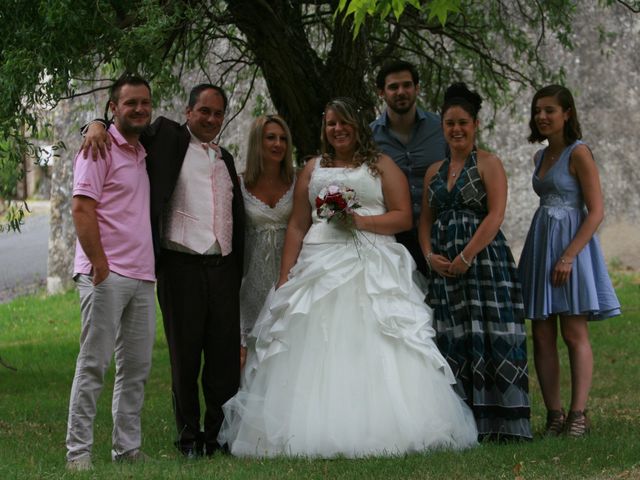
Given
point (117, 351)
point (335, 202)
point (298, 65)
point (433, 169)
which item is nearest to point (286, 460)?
point (117, 351)

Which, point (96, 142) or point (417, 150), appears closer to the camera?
point (96, 142)

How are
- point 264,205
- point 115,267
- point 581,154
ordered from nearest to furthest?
point 115,267 < point 581,154 < point 264,205

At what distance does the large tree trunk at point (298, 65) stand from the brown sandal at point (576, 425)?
141 inches

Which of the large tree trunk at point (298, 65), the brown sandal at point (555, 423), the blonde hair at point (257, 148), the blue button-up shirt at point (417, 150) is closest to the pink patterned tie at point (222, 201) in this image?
the blonde hair at point (257, 148)

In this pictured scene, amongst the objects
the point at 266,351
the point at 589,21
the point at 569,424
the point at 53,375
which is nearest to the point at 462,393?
the point at 569,424

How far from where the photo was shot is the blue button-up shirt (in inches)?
279

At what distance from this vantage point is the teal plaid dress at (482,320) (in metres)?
6.63

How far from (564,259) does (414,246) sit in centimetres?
94

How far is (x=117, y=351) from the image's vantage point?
20.3ft

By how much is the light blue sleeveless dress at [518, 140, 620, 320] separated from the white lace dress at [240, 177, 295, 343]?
1.48 m

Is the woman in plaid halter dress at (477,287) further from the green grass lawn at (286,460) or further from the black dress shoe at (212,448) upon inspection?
the black dress shoe at (212,448)

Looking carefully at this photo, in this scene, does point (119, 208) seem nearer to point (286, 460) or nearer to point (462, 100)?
point (286, 460)

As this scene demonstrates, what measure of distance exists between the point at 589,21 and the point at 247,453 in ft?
39.1

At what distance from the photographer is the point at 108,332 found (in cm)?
595
